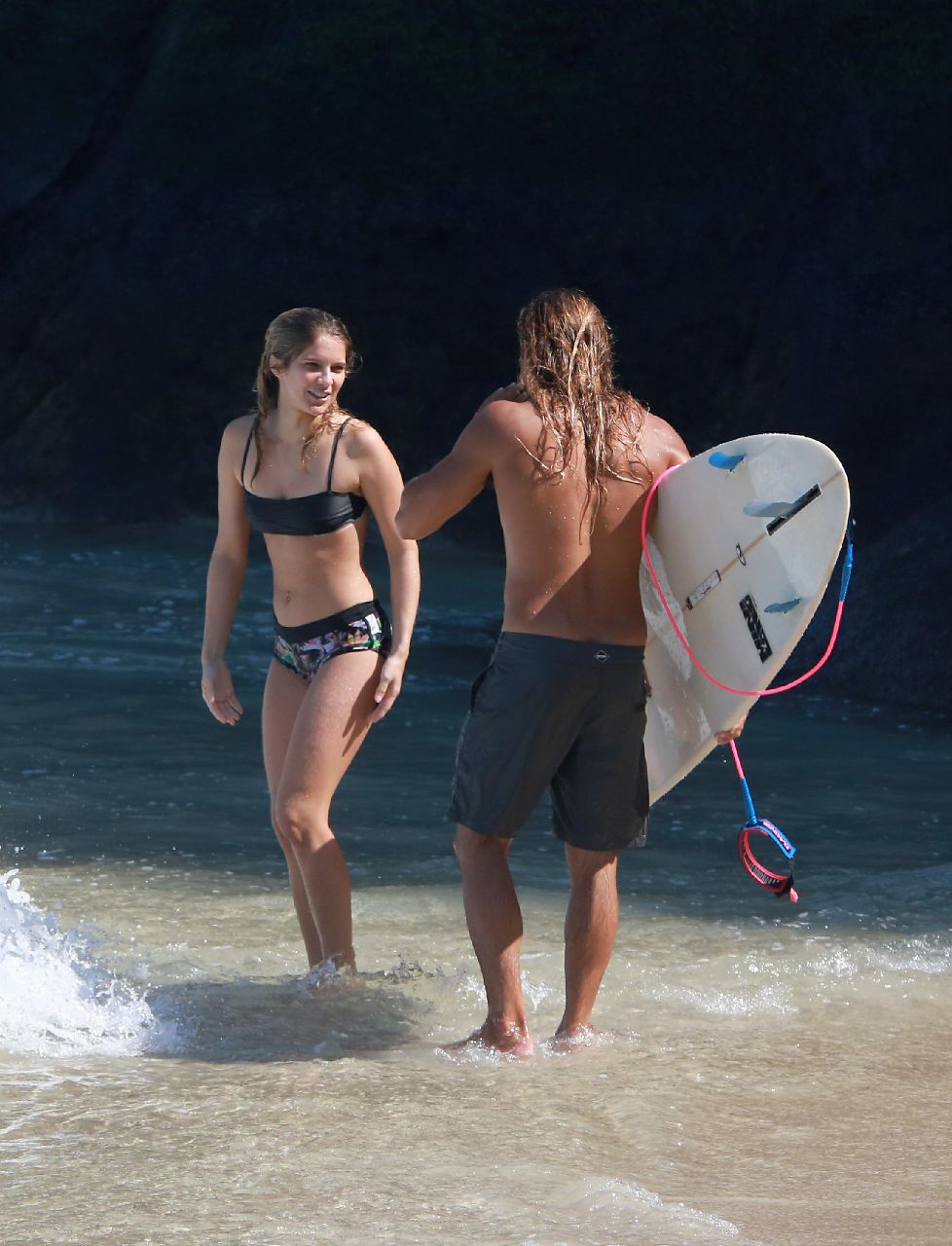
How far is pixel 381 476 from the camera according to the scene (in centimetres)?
421

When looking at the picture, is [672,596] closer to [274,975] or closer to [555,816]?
[555,816]

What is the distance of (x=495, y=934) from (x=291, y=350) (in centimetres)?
148

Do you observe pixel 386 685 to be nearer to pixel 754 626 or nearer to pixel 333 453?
pixel 333 453

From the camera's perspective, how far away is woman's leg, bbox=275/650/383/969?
410 cm

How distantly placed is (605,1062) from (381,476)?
148 centimetres

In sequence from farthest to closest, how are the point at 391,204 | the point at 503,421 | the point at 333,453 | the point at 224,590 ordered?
the point at 391,204 → the point at 224,590 → the point at 333,453 → the point at 503,421

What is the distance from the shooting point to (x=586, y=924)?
3.92 meters

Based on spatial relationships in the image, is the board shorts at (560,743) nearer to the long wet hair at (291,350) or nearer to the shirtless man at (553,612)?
the shirtless man at (553,612)

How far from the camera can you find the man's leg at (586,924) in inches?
154

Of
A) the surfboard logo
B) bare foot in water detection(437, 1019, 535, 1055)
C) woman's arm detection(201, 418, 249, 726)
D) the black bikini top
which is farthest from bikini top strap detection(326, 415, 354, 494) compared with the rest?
bare foot in water detection(437, 1019, 535, 1055)

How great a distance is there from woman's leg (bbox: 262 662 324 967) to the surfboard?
0.90 meters

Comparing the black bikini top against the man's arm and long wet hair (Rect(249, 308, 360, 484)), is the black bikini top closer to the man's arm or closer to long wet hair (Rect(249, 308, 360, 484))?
long wet hair (Rect(249, 308, 360, 484))

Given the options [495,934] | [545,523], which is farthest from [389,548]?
[495,934]

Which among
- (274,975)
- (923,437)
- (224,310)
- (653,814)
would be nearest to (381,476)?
(274,975)
